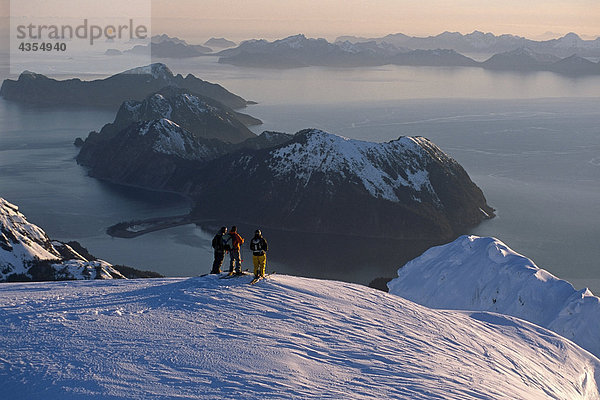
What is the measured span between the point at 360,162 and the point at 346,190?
38.7 feet

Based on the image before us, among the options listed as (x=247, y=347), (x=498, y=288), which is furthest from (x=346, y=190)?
(x=247, y=347)

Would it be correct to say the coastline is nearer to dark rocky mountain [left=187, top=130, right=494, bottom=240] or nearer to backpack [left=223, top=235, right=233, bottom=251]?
dark rocky mountain [left=187, top=130, right=494, bottom=240]

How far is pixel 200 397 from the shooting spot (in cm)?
2488

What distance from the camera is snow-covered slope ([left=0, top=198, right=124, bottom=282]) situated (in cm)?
8800

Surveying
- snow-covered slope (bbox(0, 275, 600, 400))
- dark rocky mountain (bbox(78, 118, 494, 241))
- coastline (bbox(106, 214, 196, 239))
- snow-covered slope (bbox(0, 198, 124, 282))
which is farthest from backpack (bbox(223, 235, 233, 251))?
dark rocky mountain (bbox(78, 118, 494, 241))

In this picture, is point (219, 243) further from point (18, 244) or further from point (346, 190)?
point (346, 190)

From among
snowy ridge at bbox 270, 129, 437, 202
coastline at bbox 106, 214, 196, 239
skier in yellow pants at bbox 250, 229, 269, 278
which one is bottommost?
coastline at bbox 106, 214, 196, 239

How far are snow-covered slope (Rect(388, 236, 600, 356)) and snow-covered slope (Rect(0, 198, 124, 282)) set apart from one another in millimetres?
42605

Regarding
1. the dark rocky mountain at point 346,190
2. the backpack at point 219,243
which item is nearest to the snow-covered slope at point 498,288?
the backpack at point 219,243

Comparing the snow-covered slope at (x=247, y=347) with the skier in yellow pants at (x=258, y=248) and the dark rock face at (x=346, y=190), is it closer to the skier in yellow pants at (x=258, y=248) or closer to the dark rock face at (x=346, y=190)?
the skier in yellow pants at (x=258, y=248)

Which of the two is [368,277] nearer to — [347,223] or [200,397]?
[347,223]

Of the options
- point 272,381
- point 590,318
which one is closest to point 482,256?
point 590,318

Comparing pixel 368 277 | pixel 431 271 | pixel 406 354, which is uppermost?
pixel 406 354

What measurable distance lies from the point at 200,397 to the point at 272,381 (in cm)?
340
